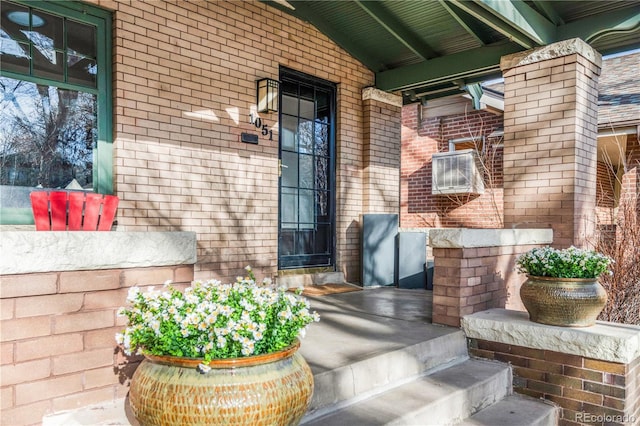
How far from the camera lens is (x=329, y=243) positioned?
16.7 feet

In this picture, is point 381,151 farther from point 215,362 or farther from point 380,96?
point 215,362

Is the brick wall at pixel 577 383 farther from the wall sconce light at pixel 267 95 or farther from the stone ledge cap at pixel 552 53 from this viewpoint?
the wall sconce light at pixel 267 95

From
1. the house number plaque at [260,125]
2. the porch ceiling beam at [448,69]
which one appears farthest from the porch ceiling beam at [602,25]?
the house number plaque at [260,125]

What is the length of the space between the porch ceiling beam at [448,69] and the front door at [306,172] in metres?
0.76

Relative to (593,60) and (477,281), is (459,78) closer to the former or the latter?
(593,60)

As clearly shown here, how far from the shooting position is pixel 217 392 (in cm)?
138

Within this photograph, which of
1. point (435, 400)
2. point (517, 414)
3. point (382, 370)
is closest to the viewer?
point (435, 400)

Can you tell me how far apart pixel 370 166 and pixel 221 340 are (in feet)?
13.5

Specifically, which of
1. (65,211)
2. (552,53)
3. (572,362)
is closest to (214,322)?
(65,211)

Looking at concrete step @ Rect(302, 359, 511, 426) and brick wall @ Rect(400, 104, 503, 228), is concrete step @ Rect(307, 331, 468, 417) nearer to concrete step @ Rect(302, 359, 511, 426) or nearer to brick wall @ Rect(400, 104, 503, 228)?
concrete step @ Rect(302, 359, 511, 426)

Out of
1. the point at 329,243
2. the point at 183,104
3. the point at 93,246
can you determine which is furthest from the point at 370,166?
the point at 93,246

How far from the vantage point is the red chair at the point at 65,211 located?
69.2 inches

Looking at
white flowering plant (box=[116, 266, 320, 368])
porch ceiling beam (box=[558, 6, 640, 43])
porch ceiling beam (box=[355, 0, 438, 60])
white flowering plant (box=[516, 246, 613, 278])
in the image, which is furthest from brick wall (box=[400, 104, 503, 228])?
white flowering plant (box=[116, 266, 320, 368])

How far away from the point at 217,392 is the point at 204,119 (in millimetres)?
3018
